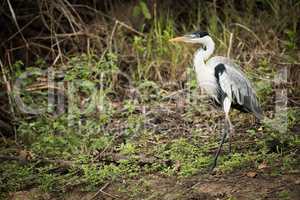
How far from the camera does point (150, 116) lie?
6.32m

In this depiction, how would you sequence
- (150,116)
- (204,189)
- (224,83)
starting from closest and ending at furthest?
(204,189) → (224,83) → (150,116)

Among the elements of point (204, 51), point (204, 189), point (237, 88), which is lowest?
point (204, 189)

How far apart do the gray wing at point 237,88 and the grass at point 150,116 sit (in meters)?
0.22

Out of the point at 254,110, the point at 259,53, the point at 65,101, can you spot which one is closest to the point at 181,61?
the point at 259,53

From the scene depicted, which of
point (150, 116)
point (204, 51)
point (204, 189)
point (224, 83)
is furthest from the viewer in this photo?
point (150, 116)

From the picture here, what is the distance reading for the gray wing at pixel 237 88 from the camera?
5.17 metres

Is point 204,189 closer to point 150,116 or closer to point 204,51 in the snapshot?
point 204,51

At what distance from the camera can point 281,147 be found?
15.8 ft

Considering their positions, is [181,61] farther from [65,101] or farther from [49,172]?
[49,172]

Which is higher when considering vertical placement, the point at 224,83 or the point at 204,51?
the point at 204,51

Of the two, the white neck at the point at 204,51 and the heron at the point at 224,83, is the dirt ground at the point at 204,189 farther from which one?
the white neck at the point at 204,51

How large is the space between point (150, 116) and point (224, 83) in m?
1.36

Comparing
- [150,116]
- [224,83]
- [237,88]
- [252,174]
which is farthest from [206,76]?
[150,116]

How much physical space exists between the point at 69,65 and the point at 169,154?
92.6 inches
